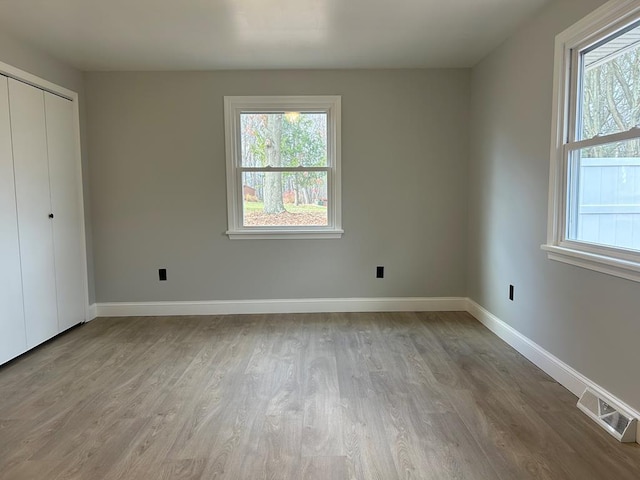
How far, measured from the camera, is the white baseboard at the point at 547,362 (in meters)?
2.10

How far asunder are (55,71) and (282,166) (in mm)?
2043

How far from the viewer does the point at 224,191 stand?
12.8 ft

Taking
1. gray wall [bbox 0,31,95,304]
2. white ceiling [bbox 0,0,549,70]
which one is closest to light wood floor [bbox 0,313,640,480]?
gray wall [bbox 0,31,95,304]

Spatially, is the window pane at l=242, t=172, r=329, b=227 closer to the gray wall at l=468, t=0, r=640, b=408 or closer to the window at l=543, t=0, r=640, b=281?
the gray wall at l=468, t=0, r=640, b=408

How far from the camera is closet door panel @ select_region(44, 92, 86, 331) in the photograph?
333 cm

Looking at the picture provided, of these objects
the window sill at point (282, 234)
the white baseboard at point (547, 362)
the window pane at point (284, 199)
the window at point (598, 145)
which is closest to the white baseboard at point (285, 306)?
the white baseboard at point (547, 362)

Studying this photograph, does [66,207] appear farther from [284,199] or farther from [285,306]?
[285,306]

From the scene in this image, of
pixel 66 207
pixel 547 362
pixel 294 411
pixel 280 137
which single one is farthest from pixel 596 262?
pixel 66 207

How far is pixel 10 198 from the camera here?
2.84m

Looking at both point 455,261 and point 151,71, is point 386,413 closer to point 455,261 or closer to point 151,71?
point 455,261

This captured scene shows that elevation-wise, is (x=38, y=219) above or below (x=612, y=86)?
below

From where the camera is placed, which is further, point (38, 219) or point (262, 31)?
point (38, 219)

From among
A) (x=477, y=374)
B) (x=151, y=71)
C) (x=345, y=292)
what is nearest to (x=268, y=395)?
(x=477, y=374)

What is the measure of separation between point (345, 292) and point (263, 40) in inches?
92.9
